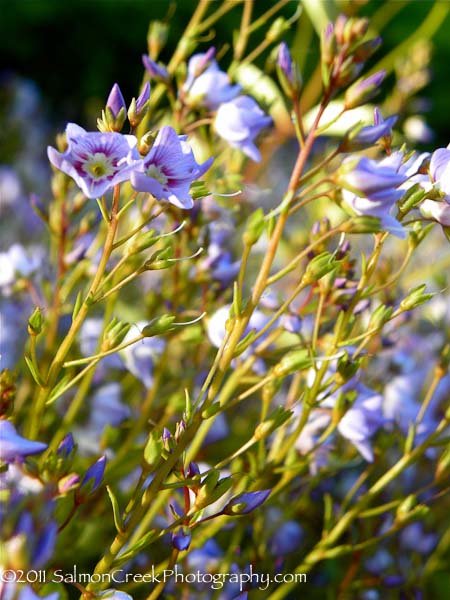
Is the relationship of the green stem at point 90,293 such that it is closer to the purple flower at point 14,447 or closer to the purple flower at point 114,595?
the purple flower at point 14,447

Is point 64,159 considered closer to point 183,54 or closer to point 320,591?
point 183,54

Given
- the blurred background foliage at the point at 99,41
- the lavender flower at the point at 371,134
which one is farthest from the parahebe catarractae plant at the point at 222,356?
the blurred background foliage at the point at 99,41

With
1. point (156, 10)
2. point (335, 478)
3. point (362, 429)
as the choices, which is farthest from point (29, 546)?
point (156, 10)

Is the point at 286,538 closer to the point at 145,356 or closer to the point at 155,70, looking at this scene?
the point at 145,356

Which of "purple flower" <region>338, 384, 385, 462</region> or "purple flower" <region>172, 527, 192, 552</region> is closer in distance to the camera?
"purple flower" <region>172, 527, 192, 552</region>

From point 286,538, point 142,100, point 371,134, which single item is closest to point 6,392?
point 142,100

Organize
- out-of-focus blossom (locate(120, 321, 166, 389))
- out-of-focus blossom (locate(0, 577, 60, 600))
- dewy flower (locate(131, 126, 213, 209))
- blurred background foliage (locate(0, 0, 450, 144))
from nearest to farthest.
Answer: out-of-focus blossom (locate(0, 577, 60, 600)) < dewy flower (locate(131, 126, 213, 209)) < out-of-focus blossom (locate(120, 321, 166, 389)) < blurred background foliage (locate(0, 0, 450, 144))

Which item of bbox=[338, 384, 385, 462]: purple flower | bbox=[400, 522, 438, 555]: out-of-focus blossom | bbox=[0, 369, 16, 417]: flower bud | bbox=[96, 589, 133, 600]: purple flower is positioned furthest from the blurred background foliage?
bbox=[96, 589, 133, 600]: purple flower

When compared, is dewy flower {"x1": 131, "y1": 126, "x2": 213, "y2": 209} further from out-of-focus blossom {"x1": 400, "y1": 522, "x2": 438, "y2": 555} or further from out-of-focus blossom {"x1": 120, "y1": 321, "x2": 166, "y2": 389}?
out-of-focus blossom {"x1": 400, "y1": 522, "x2": 438, "y2": 555}
